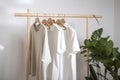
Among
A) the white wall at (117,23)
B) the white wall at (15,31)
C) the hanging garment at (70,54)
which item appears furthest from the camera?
the white wall at (117,23)

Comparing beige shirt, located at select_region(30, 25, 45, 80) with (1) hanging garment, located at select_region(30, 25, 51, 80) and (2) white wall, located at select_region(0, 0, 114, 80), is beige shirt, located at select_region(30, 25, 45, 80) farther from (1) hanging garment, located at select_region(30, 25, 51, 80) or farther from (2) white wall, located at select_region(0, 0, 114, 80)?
(2) white wall, located at select_region(0, 0, 114, 80)

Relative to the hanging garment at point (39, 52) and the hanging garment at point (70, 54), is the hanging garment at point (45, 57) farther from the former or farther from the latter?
the hanging garment at point (70, 54)

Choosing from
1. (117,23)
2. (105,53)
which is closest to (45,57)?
(105,53)

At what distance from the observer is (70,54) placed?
5.68 ft

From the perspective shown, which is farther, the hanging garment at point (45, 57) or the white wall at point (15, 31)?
the white wall at point (15, 31)

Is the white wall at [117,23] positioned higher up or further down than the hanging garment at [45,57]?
higher up

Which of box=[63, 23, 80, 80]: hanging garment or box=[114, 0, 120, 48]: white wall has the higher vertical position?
box=[114, 0, 120, 48]: white wall

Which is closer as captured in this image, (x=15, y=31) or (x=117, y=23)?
(x=15, y=31)

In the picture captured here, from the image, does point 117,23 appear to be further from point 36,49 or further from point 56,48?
point 36,49

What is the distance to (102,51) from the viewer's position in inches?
66.8

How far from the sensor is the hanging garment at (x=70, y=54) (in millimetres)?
1715

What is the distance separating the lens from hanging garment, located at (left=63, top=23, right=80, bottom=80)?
5.63ft

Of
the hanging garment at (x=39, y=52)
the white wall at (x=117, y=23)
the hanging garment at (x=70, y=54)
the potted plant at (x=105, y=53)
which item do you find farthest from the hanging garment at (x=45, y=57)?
the white wall at (x=117, y=23)

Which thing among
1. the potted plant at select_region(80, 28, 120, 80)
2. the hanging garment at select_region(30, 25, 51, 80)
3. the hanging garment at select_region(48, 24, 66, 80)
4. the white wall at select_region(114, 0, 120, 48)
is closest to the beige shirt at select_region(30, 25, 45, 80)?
the hanging garment at select_region(30, 25, 51, 80)
